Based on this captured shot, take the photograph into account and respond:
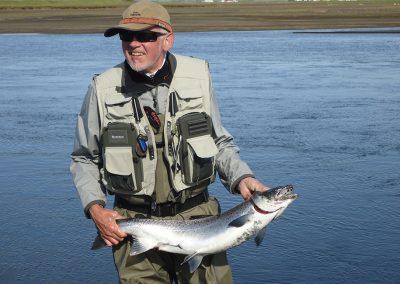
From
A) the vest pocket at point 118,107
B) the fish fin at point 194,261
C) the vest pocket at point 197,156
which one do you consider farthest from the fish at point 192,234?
the vest pocket at point 118,107

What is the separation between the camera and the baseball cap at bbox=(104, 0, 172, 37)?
3.82 m

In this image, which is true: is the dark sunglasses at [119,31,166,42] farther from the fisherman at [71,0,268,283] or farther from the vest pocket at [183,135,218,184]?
the vest pocket at [183,135,218,184]

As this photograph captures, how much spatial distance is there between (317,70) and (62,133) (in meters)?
9.16

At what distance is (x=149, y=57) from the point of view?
387 centimetres

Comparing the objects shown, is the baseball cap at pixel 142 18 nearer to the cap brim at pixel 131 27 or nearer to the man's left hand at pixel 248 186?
the cap brim at pixel 131 27

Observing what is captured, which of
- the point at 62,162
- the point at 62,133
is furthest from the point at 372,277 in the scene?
the point at 62,133

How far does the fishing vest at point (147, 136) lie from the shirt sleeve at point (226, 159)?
9cm

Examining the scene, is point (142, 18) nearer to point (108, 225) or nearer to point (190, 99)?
point (190, 99)

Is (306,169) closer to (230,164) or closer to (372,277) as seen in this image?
(372,277)

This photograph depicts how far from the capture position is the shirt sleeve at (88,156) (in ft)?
13.1

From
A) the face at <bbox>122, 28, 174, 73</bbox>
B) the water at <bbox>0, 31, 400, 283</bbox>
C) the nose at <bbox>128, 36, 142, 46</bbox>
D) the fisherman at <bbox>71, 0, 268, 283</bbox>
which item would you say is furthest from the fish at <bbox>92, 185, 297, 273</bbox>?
the water at <bbox>0, 31, 400, 283</bbox>

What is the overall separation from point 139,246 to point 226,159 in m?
0.64

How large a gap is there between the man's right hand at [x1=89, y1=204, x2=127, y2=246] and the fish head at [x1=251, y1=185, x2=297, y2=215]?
0.67m

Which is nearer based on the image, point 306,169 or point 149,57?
point 149,57
